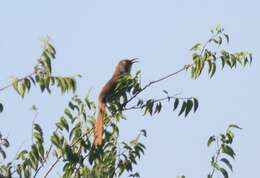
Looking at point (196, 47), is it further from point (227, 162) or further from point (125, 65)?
point (125, 65)

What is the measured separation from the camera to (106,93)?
41.2 feet

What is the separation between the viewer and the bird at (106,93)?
917 cm

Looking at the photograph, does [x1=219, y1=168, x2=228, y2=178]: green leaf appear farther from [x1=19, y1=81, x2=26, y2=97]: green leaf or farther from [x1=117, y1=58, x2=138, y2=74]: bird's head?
[x1=117, y1=58, x2=138, y2=74]: bird's head

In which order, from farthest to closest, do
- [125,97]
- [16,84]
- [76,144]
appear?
[125,97] → [76,144] → [16,84]

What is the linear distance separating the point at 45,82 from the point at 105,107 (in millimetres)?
2842

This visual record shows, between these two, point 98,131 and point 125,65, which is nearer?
point 98,131

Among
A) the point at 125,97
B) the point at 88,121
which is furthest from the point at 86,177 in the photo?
the point at 125,97

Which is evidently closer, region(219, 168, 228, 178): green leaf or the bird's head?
region(219, 168, 228, 178): green leaf

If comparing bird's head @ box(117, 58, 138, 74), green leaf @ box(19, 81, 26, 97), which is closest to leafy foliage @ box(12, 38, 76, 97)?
green leaf @ box(19, 81, 26, 97)

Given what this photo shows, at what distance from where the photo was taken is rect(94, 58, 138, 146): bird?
9.17 metres

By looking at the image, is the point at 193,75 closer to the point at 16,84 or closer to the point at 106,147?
the point at 106,147

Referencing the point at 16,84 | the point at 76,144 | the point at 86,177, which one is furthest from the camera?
the point at 76,144

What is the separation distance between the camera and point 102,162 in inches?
345

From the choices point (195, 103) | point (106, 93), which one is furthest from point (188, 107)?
point (106, 93)
